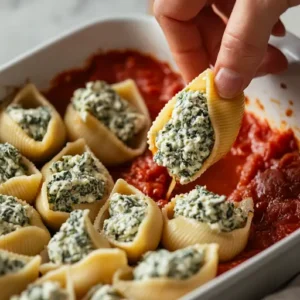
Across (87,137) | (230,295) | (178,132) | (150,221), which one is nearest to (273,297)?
(230,295)

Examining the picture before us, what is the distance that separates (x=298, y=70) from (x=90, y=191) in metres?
1.15

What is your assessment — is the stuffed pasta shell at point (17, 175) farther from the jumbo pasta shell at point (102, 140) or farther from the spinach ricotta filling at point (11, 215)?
the jumbo pasta shell at point (102, 140)

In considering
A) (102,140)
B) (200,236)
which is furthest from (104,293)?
(102,140)

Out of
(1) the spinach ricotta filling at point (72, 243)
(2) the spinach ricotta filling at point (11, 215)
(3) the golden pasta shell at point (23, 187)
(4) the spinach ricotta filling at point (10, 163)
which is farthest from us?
(4) the spinach ricotta filling at point (10, 163)

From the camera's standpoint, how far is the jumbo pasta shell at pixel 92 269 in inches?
91.8

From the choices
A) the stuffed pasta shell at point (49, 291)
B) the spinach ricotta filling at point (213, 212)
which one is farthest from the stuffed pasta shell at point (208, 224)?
the stuffed pasta shell at point (49, 291)

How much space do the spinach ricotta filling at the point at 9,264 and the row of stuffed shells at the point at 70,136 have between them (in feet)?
2.87

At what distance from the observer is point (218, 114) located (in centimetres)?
274

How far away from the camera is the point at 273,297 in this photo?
2441mm

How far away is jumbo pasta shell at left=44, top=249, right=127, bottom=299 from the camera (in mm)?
2332

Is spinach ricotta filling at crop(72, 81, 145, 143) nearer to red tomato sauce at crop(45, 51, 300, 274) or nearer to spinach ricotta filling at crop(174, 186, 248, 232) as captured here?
red tomato sauce at crop(45, 51, 300, 274)

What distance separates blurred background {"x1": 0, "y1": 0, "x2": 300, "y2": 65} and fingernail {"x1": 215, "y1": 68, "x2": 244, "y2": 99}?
6.48ft

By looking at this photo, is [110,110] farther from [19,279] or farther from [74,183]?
[19,279]

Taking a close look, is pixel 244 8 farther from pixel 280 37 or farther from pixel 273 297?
pixel 273 297
